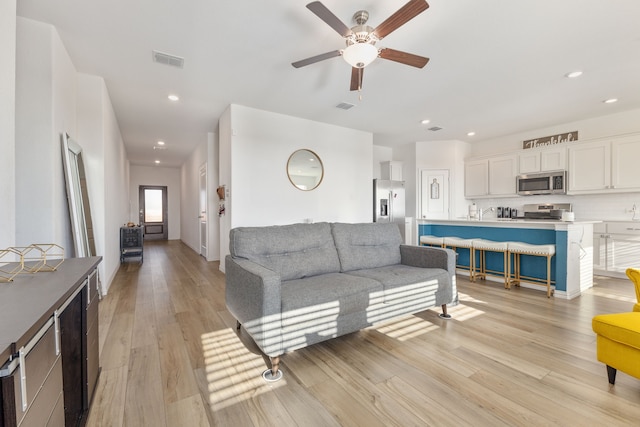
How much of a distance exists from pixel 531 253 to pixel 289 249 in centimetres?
325

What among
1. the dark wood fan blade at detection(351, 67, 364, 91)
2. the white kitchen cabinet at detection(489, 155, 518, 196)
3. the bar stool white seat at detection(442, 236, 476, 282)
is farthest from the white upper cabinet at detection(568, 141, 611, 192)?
the dark wood fan blade at detection(351, 67, 364, 91)

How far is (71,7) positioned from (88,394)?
2895mm

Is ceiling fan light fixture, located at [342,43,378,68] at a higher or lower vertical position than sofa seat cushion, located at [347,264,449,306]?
higher

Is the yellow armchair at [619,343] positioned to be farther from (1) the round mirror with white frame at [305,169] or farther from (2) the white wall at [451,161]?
(2) the white wall at [451,161]

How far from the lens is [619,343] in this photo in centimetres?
166

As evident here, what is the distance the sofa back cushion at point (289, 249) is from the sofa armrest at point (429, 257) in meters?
0.88

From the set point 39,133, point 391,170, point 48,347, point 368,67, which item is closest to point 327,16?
point 368,67

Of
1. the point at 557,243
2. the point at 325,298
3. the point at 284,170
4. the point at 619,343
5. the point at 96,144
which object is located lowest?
the point at 619,343

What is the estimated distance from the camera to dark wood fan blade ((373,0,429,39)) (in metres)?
1.84

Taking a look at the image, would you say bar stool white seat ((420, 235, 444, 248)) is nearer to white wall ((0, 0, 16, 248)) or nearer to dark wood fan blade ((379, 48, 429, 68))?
dark wood fan blade ((379, 48, 429, 68))

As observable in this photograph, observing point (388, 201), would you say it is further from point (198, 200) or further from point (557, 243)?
point (198, 200)

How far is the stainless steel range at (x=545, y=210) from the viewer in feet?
17.4

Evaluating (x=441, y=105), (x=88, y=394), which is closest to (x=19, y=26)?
(x=88, y=394)

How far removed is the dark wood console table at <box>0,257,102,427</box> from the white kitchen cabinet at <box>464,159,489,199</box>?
688 centimetres
